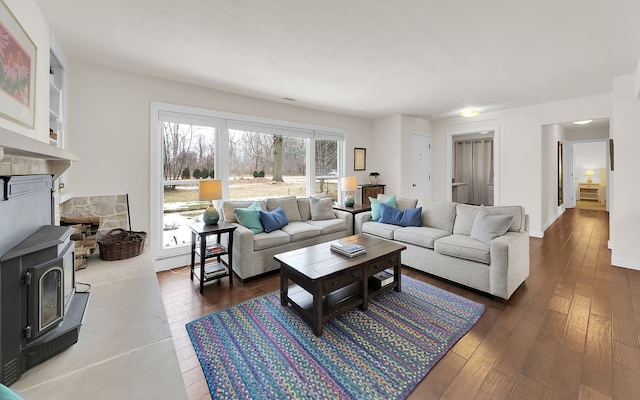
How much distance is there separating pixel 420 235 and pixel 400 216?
1.83 feet

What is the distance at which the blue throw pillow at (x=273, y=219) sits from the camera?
11.4ft

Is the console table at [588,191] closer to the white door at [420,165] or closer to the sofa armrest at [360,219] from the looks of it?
the white door at [420,165]

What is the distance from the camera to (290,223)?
3.95 meters

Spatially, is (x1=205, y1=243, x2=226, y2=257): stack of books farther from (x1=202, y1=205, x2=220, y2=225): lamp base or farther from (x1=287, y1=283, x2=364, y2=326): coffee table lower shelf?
(x1=287, y1=283, x2=364, y2=326): coffee table lower shelf

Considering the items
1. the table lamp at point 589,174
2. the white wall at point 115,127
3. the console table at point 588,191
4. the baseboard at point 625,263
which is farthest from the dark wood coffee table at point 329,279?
the table lamp at point 589,174

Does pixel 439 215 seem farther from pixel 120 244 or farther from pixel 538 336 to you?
pixel 120 244

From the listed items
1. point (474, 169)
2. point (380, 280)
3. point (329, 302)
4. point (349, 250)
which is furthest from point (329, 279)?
point (474, 169)

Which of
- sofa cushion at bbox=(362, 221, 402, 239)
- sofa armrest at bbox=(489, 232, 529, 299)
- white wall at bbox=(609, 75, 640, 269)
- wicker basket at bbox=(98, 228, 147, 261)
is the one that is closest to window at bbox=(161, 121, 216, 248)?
wicker basket at bbox=(98, 228, 147, 261)

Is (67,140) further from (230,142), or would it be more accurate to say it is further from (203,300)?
(203,300)

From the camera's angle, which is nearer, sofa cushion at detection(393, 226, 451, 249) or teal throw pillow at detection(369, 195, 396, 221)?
sofa cushion at detection(393, 226, 451, 249)

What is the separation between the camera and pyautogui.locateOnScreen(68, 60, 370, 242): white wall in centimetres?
293

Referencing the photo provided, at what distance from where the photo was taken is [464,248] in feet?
9.12

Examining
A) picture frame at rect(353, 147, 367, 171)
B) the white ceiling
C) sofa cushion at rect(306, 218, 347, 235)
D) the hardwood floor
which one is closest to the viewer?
the hardwood floor

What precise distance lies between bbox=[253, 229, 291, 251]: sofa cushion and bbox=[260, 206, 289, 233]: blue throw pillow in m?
0.08
